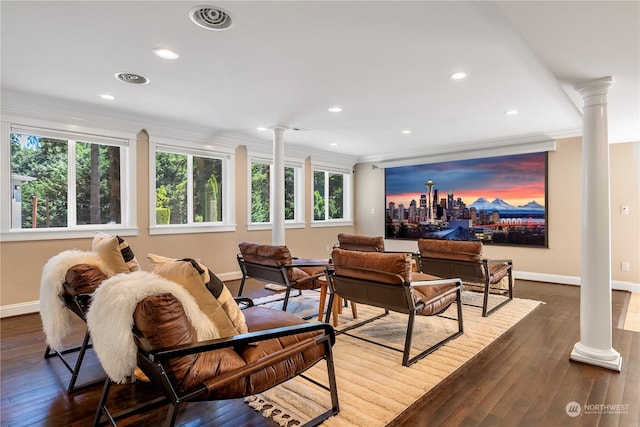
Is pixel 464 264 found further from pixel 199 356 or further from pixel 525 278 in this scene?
pixel 199 356

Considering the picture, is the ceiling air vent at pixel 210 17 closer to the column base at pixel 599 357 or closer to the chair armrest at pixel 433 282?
the chair armrest at pixel 433 282

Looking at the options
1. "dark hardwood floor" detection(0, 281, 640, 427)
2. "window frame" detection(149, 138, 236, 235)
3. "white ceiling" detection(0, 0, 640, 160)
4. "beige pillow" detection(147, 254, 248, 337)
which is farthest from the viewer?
"window frame" detection(149, 138, 236, 235)

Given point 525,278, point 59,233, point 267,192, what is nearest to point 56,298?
point 59,233

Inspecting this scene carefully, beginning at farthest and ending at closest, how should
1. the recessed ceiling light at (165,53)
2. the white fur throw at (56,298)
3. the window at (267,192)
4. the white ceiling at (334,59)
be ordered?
the window at (267,192) → the recessed ceiling light at (165,53) → the white fur throw at (56,298) → the white ceiling at (334,59)

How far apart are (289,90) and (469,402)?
10.5 feet

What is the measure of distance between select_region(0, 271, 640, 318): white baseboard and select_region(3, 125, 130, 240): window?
0.80 metres

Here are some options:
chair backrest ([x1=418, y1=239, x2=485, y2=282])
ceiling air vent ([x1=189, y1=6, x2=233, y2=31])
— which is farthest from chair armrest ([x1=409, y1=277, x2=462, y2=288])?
ceiling air vent ([x1=189, y1=6, x2=233, y2=31])

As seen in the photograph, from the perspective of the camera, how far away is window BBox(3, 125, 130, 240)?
4.05 metres

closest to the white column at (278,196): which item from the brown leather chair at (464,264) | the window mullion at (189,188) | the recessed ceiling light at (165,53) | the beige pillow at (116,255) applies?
the window mullion at (189,188)

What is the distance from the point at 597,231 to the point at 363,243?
252cm

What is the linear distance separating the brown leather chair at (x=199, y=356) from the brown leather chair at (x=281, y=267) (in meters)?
1.71

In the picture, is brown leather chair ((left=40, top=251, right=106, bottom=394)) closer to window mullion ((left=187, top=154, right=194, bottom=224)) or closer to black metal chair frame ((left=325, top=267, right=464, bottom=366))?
black metal chair frame ((left=325, top=267, right=464, bottom=366))

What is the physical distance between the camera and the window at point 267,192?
6.48 meters

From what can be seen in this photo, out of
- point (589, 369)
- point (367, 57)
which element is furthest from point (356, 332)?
point (367, 57)
